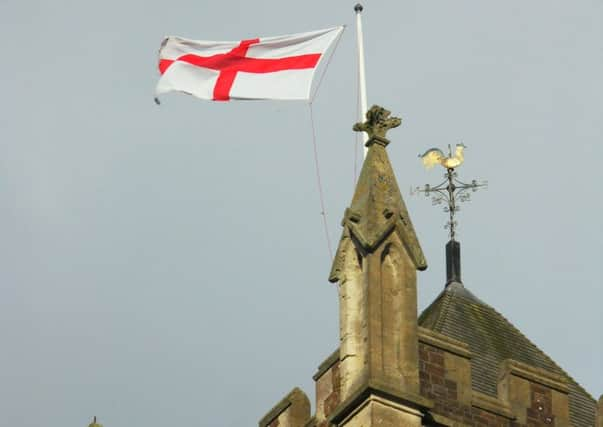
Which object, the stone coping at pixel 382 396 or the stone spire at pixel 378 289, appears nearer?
the stone coping at pixel 382 396

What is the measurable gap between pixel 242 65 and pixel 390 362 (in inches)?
335

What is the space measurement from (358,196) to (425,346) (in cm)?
194

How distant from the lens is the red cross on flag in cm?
3114

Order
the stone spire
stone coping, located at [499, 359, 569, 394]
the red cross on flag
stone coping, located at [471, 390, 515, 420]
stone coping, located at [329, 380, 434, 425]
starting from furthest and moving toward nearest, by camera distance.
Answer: the red cross on flag → stone coping, located at [499, 359, 569, 394] → stone coping, located at [471, 390, 515, 420] → the stone spire → stone coping, located at [329, 380, 434, 425]

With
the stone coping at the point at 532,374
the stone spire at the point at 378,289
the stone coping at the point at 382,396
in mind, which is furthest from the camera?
the stone coping at the point at 532,374

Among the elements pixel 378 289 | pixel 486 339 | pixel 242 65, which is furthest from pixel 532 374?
pixel 242 65

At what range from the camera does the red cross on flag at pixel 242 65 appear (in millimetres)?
31141

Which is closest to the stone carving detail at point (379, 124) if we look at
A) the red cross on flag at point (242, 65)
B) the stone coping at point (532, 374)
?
the stone coping at point (532, 374)

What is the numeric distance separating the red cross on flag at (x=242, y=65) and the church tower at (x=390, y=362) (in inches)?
201

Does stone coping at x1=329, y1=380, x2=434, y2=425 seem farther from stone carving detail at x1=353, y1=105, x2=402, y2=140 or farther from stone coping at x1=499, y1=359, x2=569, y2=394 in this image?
stone carving detail at x1=353, y1=105, x2=402, y2=140

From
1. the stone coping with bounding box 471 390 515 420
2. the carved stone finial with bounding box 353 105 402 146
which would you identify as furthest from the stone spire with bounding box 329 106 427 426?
the stone coping with bounding box 471 390 515 420

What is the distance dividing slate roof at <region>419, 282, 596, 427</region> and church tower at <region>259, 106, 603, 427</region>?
330 millimetres

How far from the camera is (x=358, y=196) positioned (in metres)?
25.7

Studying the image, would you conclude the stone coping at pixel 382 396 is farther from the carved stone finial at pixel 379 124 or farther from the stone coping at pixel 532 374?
the carved stone finial at pixel 379 124
